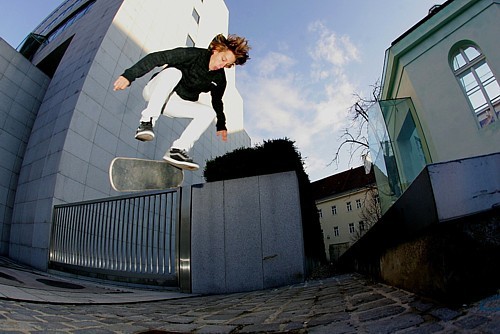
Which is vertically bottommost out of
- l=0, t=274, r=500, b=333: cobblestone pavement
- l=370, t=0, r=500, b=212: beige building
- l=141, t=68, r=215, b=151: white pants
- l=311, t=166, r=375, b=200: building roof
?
l=0, t=274, r=500, b=333: cobblestone pavement

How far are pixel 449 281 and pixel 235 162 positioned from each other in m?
4.81

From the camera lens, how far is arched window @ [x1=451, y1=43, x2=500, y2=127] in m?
6.41

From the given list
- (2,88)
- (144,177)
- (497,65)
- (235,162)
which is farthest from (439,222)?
(2,88)

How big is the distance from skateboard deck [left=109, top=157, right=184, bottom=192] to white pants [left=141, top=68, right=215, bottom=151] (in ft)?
1.67

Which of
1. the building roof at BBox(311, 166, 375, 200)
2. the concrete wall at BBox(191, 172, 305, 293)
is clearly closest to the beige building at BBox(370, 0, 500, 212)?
the concrete wall at BBox(191, 172, 305, 293)

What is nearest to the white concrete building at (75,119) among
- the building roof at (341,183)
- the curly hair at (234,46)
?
the curly hair at (234,46)

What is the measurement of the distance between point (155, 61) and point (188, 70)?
31 cm

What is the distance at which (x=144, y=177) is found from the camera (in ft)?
10.5

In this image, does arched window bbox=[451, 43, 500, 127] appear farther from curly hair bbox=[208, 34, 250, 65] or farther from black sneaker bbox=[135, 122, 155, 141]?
black sneaker bbox=[135, 122, 155, 141]

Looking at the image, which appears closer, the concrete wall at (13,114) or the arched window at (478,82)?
the arched window at (478,82)

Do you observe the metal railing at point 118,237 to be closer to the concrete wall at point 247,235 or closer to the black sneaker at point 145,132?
the concrete wall at point 247,235

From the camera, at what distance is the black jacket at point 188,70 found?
245cm

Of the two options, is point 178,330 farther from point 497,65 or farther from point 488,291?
point 497,65

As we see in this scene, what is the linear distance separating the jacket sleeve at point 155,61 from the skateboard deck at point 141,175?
3.41ft
